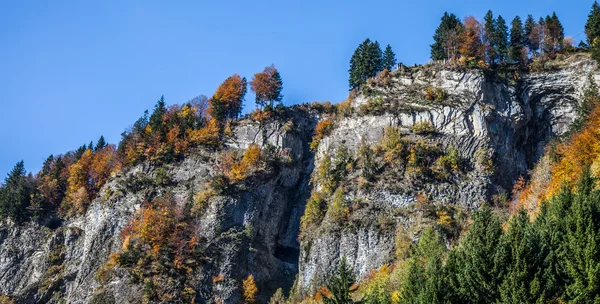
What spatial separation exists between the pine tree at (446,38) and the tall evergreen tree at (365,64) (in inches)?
328

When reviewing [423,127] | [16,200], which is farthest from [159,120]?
[423,127]

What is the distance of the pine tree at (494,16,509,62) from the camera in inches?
3253

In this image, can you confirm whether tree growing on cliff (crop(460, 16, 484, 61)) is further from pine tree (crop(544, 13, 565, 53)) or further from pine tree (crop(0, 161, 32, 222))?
pine tree (crop(0, 161, 32, 222))

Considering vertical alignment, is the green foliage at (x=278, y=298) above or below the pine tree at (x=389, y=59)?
below

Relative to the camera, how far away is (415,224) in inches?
2464

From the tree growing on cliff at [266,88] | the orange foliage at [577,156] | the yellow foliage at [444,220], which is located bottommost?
the yellow foliage at [444,220]

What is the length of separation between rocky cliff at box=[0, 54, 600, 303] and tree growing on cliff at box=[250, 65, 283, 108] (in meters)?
4.06

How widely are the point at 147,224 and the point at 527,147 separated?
4869 cm

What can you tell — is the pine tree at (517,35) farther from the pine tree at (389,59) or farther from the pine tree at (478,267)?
the pine tree at (478,267)

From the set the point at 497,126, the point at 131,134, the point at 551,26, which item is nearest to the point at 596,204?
the point at 497,126

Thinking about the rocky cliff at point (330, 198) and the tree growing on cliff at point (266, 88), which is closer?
the rocky cliff at point (330, 198)

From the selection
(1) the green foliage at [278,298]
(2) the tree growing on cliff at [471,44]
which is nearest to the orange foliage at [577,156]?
(2) the tree growing on cliff at [471,44]

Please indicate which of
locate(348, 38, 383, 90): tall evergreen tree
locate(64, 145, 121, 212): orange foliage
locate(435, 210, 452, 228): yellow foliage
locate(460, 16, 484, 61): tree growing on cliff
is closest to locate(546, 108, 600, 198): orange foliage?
locate(435, 210, 452, 228): yellow foliage

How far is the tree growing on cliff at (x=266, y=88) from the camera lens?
8729 cm
